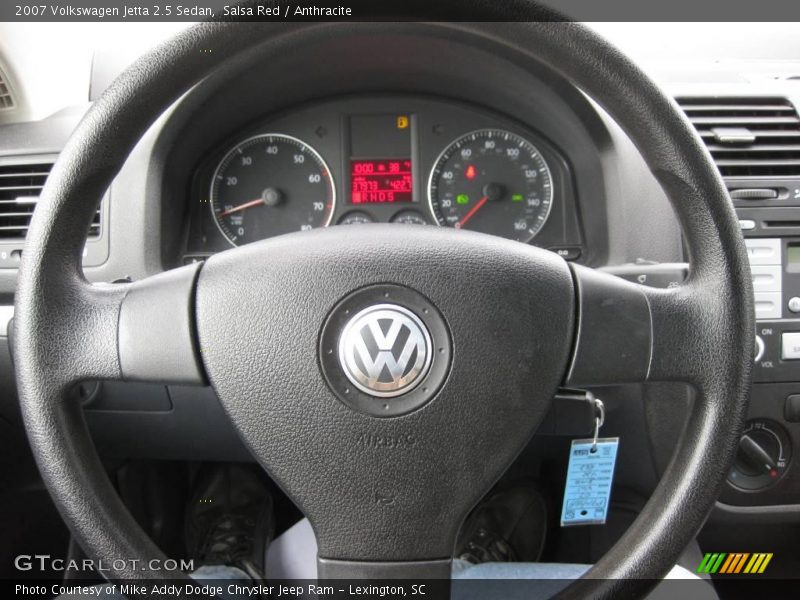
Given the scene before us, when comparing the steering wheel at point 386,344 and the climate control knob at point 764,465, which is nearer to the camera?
the steering wheel at point 386,344

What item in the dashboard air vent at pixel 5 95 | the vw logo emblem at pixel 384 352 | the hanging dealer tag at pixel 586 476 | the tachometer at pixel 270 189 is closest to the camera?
the vw logo emblem at pixel 384 352

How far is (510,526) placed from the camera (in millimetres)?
1766

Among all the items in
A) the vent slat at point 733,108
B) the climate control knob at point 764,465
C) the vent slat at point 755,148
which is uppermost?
the vent slat at point 733,108

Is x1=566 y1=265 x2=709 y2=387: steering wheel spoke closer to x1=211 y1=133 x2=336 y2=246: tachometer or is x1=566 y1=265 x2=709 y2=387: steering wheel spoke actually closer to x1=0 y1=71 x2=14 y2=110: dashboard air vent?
x1=211 y1=133 x2=336 y2=246: tachometer

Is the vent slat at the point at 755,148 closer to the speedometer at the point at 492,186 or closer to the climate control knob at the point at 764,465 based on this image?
the speedometer at the point at 492,186

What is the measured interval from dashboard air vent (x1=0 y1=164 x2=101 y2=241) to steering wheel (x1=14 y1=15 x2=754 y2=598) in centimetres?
72

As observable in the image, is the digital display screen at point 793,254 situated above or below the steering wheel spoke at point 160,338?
above

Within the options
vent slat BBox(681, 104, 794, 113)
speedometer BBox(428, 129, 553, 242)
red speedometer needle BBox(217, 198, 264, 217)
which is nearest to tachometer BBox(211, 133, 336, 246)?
red speedometer needle BBox(217, 198, 264, 217)

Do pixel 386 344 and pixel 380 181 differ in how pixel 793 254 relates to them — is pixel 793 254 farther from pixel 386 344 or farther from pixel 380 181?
pixel 386 344

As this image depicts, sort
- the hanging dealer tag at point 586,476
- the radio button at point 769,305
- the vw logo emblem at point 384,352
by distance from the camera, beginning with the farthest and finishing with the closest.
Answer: the radio button at point 769,305, the hanging dealer tag at point 586,476, the vw logo emblem at point 384,352

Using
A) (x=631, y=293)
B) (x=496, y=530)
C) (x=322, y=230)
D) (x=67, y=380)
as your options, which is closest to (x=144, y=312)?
(x=67, y=380)

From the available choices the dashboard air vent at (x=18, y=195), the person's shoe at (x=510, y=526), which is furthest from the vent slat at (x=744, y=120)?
the dashboard air vent at (x=18, y=195)

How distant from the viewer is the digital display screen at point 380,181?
173 cm

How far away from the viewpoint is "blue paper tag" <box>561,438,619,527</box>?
118cm
